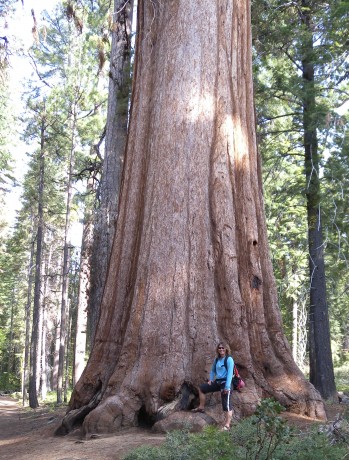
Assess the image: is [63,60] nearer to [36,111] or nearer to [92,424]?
[36,111]

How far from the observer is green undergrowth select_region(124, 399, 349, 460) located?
174 inches

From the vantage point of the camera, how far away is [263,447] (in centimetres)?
483

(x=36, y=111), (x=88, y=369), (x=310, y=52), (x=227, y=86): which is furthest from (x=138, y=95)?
(x=36, y=111)

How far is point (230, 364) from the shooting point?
272 inches

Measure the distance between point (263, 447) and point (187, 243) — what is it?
11.2 feet

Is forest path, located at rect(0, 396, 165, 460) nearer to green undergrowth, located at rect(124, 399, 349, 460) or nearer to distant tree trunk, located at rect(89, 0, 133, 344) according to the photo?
green undergrowth, located at rect(124, 399, 349, 460)

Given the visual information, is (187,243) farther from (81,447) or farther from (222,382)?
(81,447)

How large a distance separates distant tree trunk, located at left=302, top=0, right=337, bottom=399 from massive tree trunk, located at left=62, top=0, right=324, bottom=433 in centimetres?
538

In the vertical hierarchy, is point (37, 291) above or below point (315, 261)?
above

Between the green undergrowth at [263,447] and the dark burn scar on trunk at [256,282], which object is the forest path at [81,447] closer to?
the green undergrowth at [263,447]

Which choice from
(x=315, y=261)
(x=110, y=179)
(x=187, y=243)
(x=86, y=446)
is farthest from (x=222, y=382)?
(x=315, y=261)

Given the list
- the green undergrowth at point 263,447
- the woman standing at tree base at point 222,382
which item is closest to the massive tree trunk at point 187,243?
the woman standing at tree base at point 222,382

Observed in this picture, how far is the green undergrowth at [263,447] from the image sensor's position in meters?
4.41

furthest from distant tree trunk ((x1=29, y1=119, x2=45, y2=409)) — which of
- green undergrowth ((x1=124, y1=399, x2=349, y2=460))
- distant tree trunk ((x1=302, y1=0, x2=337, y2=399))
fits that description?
green undergrowth ((x1=124, y1=399, x2=349, y2=460))
